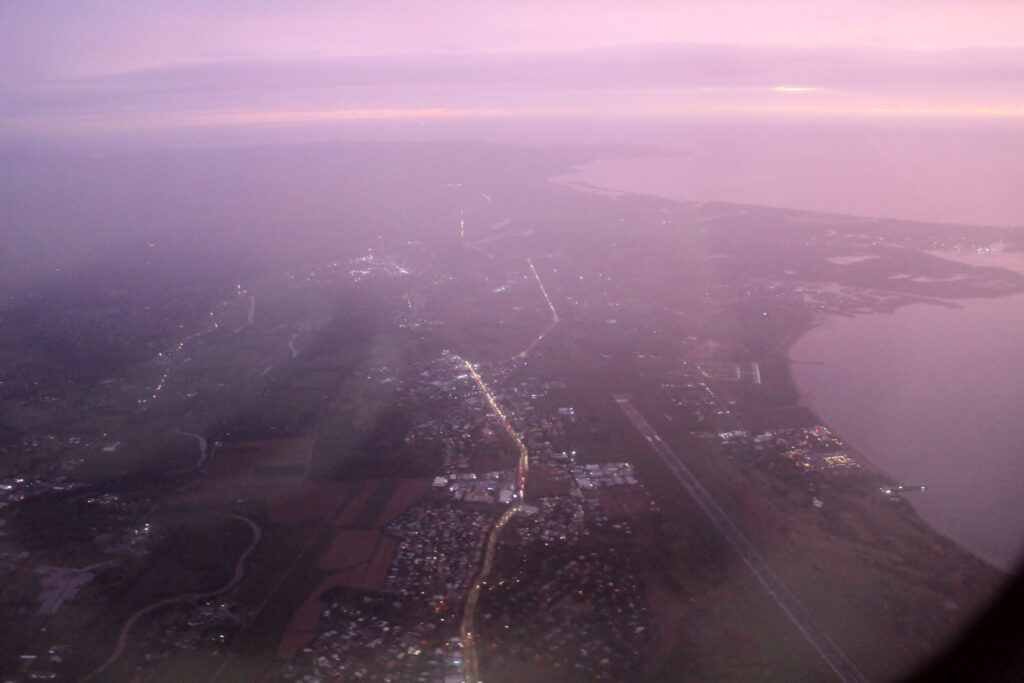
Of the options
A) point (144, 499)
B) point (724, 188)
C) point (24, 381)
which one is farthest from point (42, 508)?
point (724, 188)

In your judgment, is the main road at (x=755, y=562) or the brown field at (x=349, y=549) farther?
the brown field at (x=349, y=549)

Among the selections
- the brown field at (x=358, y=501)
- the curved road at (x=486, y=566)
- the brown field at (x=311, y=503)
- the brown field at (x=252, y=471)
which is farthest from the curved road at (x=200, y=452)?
the curved road at (x=486, y=566)

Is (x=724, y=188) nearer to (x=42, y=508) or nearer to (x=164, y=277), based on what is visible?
(x=164, y=277)

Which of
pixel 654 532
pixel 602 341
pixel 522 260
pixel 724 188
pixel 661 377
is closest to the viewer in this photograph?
pixel 654 532

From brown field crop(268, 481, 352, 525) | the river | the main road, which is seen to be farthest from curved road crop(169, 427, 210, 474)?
the river

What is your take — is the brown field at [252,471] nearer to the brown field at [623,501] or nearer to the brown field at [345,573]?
the brown field at [345,573]
